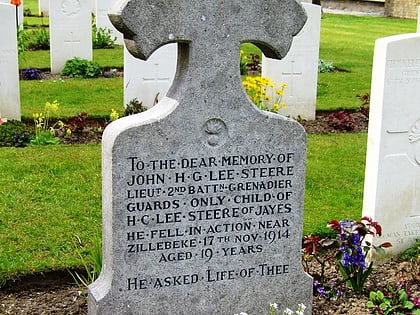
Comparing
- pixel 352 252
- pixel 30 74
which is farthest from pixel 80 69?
pixel 352 252

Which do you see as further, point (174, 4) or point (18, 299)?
point (18, 299)

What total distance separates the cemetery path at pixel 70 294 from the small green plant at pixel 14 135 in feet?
12.2

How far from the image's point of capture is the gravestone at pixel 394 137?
17.2 ft

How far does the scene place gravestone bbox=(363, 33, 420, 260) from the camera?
17.2 feet

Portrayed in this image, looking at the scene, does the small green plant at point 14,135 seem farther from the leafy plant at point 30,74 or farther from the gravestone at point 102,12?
the gravestone at point 102,12

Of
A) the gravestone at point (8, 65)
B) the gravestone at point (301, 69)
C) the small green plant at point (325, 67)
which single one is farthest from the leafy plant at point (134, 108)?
the small green plant at point (325, 67)

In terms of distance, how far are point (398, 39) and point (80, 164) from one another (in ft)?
12.4

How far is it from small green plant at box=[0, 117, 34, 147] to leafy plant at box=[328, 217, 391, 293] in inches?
189

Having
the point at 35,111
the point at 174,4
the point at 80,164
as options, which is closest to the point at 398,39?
the point at 174,4

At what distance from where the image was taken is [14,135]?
8.73m

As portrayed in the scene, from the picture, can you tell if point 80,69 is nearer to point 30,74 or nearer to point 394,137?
point 30,74

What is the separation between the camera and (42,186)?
694 centimetres

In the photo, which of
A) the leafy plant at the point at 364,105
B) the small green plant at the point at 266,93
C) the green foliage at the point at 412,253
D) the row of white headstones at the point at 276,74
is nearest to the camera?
the green foliage at the point at 412,253

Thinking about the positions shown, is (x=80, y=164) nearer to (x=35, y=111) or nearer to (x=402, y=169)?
(x=35, y=111)
